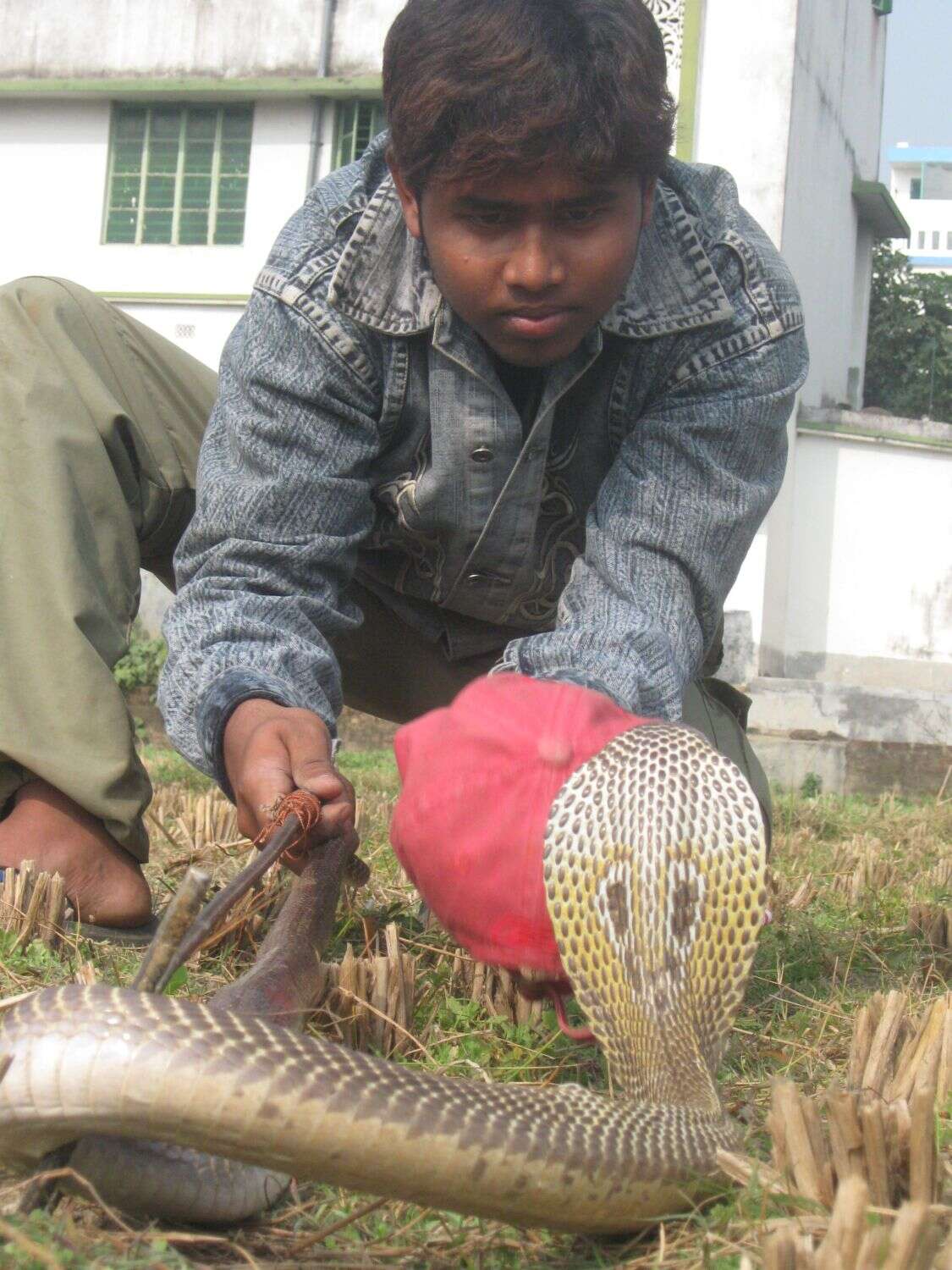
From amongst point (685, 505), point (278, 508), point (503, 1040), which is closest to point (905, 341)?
point (685, 505)

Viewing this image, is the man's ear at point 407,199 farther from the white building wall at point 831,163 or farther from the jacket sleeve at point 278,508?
the white building wall at point 831,163

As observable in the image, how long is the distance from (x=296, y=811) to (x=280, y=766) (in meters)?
0.14

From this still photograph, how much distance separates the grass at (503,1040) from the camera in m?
1.27

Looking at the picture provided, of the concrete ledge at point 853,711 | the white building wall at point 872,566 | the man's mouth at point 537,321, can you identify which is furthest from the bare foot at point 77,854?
the white building wall at point 872,566

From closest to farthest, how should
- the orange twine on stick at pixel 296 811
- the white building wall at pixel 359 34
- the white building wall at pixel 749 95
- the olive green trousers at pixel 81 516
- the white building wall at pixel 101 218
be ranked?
1. the orange twine on stick at pixel 296 811
2. the olive green trousers at pixel 81 516
3. the white building wall at pixel 749 95
4. the white building wall at pixel 359 34
5. the white building wall at pixel 101 218

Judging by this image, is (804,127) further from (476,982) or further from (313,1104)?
(313,1104)

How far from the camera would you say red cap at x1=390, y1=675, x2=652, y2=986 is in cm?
163

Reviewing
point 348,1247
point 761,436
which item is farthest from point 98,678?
point 348,1247

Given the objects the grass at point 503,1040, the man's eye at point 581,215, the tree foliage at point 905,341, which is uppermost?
the tree foliage at point 905,341

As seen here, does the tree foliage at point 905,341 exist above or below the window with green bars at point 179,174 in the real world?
above

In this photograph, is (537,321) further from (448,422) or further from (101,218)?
(101,218)

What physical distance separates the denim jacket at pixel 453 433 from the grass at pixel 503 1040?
0.42 meters

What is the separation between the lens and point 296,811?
→ 185 centimetres

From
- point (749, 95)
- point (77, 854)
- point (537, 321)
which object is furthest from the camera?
point (749, 95)
